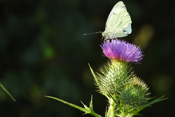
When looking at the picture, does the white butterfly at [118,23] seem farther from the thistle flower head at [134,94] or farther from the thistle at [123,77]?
the thistle flower head at [134,94]

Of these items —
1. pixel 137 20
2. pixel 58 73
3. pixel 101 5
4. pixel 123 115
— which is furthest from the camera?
pixel 137 20

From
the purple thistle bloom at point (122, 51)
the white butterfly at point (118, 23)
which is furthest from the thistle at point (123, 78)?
the white butterfly at point (118, 23)

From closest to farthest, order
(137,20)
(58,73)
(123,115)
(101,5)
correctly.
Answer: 1. (123,115)
2. (58,73)
3. (101,5)
4. (137,20)

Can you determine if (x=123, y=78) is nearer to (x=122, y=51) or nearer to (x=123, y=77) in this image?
(x=123, y=77)

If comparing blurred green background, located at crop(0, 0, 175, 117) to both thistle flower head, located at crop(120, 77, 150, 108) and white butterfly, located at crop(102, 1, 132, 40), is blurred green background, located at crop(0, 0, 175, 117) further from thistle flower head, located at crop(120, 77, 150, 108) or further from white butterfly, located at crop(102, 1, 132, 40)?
thistle flower head, located at crop(120, 77, 150, 108)

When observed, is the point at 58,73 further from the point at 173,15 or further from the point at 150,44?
the point at 173,15

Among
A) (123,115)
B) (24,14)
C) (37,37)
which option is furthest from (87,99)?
(123,115)

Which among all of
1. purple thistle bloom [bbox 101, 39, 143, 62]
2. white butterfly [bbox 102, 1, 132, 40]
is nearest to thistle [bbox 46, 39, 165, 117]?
purple thistle bloom [bbox 101, 39, 143, 62]
